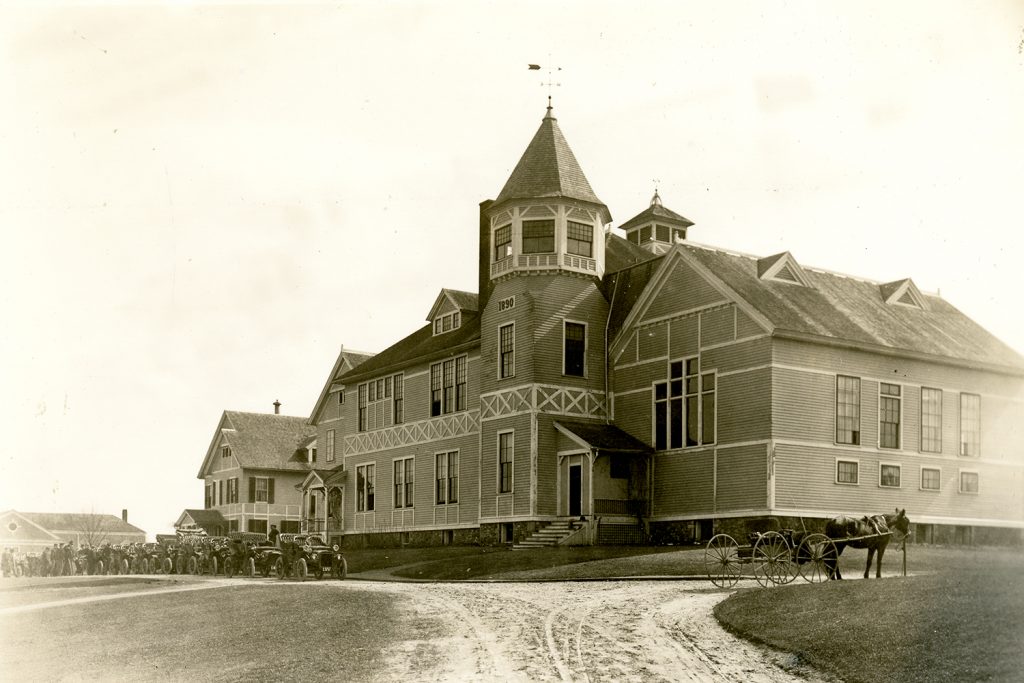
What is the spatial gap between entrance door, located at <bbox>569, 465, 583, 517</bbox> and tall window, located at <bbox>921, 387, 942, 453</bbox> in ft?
35.2

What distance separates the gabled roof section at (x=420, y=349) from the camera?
43.6 metres

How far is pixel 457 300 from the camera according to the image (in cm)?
4616

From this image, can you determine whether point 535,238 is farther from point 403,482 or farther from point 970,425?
point 970,425

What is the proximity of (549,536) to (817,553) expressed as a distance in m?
15.1

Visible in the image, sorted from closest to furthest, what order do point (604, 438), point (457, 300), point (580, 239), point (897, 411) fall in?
point (897, 411) < point (604, 438) < point (580, 239) < point (457, 300)

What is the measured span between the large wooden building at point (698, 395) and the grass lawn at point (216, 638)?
511 inches

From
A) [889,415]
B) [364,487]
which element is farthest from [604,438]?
[364,487]

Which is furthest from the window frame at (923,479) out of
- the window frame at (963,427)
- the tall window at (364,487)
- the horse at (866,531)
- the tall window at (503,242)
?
the tall window at (364,487)

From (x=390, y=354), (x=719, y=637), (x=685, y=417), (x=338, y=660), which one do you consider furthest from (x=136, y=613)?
(x=390, y=354)

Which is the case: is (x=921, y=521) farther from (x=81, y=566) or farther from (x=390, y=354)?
(x=81, y=566)

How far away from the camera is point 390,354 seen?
5075 cm

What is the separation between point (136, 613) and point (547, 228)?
19676 millimetres

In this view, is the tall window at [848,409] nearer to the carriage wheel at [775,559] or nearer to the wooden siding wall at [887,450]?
the wooden siding wall at [887,450]

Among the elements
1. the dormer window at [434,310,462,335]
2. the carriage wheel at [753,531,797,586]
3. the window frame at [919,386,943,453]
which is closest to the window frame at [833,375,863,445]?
the window frame at [919,386,943,453]
